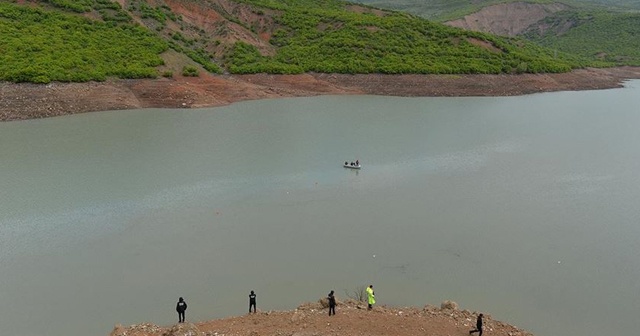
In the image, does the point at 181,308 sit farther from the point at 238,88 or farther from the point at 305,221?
the point at 238,88

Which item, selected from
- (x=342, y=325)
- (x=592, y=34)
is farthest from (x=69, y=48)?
(x=592, y=34)

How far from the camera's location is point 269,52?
182 ft

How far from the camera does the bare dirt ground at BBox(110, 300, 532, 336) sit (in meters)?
11.8

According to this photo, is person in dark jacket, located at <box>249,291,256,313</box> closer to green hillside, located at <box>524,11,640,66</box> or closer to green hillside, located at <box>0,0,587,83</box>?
green hillside, located at <box>0,0,587,83</box>

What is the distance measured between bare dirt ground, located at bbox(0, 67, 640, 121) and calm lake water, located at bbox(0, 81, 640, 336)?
112 inches

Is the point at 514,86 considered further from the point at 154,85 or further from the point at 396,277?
the point at 396,277

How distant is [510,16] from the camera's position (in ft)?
384

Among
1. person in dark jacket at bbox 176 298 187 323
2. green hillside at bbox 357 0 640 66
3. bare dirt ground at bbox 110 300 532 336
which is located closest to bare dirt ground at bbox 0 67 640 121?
green hillside at bbox 357 0 640 66

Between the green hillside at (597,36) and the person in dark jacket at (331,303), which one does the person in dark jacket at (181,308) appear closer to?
the person in dark jacket at (331,303)

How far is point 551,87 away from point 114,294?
172ft

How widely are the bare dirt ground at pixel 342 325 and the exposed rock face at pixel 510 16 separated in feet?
349

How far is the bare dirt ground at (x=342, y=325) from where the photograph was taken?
11.8m

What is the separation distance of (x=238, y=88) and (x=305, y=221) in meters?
27.5

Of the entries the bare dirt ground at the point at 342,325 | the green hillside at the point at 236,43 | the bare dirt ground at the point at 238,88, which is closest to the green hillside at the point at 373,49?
the green hillside at the point at 236,43
